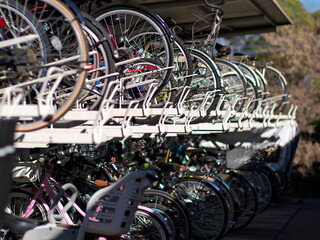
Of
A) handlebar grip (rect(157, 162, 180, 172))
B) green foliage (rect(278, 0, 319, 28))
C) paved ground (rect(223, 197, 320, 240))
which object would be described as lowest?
paved ground (rect(223, 197, 320, 240))

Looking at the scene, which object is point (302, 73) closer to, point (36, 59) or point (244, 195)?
point (244, 195)

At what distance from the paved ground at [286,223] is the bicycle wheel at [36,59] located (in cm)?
590

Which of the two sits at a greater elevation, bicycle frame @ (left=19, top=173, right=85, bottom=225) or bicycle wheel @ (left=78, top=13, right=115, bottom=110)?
bicycle wheel @ (left=78, top=13, right=115, bottom=110)

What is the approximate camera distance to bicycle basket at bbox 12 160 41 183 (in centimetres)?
577

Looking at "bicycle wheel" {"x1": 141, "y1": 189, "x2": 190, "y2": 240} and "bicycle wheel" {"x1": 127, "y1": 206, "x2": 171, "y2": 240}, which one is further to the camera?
"bicycle wheel" {"x1": 141, "y1": 189, "x2": 190, "y2": 240}

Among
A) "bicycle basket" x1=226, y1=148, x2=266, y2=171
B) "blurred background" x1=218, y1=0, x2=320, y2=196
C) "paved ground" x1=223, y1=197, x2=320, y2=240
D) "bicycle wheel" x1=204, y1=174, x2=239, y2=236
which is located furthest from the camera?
"blurred background" x1=218, y1=0, x2=320, y2=196

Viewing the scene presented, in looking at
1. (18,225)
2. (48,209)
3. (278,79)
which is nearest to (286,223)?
(278,79)

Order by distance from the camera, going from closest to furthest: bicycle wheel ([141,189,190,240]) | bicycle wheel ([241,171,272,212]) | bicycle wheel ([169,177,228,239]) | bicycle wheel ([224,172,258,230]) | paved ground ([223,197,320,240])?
bicycle wheel ([141,189,190,240]) < bicycle wheel ([169,177,228,239]) < bicycle wheel ([224,172,258,230]) < paved ground ([223,197,320,240]) < bicycle wheel ([241,171,272,212])

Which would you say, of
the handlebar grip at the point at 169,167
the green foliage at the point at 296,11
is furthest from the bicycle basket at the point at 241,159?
the green foliage at the point at 296,11

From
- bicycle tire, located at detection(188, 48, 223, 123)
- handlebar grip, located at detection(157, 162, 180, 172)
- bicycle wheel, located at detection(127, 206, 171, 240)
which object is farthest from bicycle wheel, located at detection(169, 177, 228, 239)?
bicycle wheel, located at detection(127, 206, 171, 240)

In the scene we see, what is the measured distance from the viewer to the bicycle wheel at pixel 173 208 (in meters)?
6.43

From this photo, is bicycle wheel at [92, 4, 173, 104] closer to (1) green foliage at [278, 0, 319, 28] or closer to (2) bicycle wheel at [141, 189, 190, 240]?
(2) bicycle wheel at [141, 189, 190, 240]

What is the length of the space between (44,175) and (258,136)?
7.33 meters

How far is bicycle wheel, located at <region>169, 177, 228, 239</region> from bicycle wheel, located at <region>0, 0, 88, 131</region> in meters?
3.34
